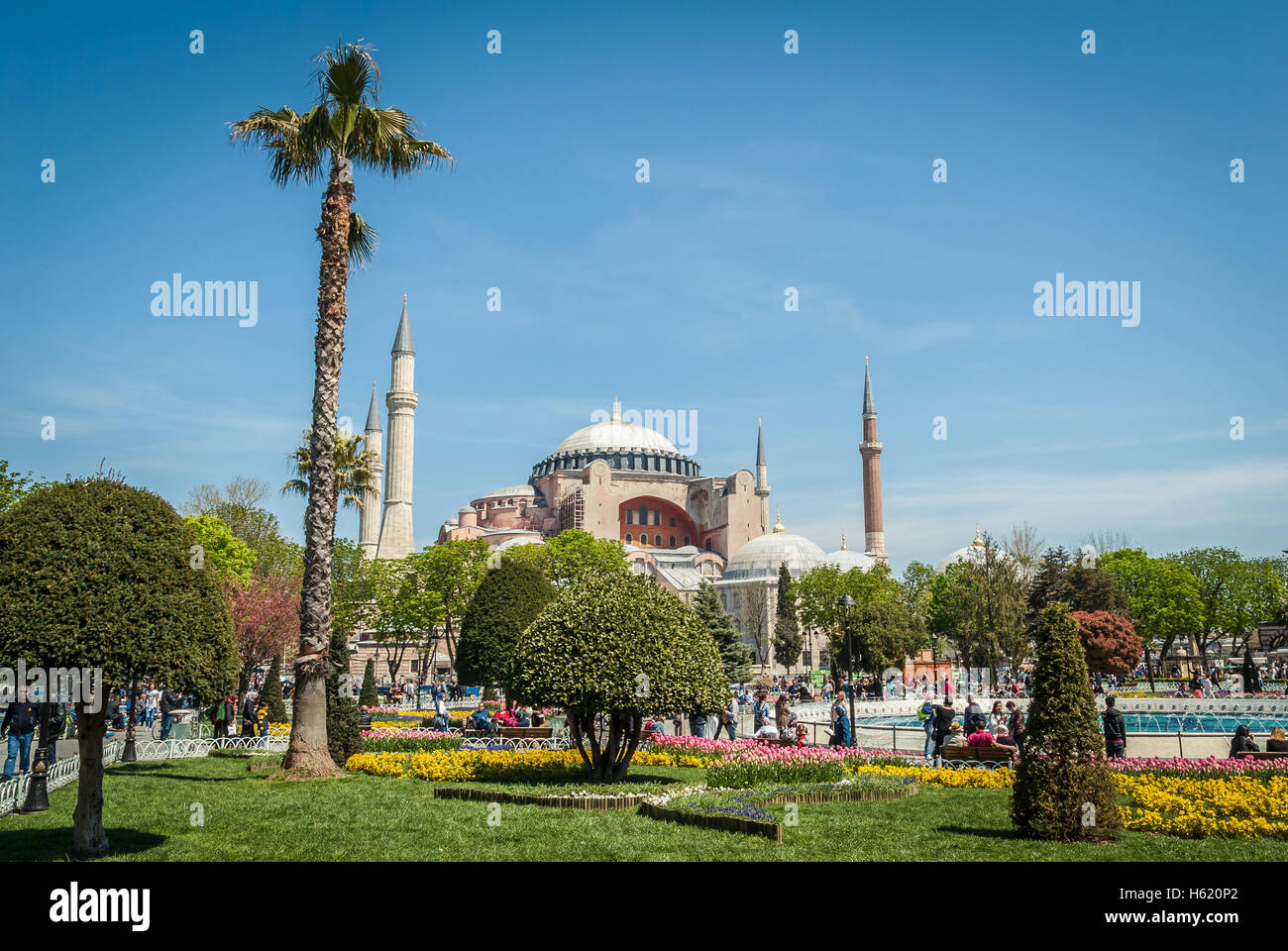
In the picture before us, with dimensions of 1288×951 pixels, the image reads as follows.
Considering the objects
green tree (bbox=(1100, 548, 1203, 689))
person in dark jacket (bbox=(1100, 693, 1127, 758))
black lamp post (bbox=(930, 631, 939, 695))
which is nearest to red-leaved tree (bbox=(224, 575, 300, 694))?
person in dark jacket (bbox=(1100, 693, 1127, 758))

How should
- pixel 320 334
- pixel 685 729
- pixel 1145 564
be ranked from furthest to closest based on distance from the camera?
pixel 1145 564, pixel 685 729, pixel 320 334

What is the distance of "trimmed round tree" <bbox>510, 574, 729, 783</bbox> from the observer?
11.4m

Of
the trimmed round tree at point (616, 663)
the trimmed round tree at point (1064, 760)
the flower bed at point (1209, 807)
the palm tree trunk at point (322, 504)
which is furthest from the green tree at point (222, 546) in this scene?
the trimmed round tree at point (1064, 760)

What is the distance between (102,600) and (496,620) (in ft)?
48.1

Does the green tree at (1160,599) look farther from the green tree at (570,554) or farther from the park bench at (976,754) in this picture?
the park bench at (976,754)

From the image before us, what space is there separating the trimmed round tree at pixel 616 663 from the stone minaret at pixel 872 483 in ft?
200

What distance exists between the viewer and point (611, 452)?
83125 mm

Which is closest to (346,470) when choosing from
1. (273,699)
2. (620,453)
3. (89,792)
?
(273,699)

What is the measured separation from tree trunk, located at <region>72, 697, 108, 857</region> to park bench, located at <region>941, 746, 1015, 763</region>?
433 inches

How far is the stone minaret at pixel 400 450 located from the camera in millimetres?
59281
